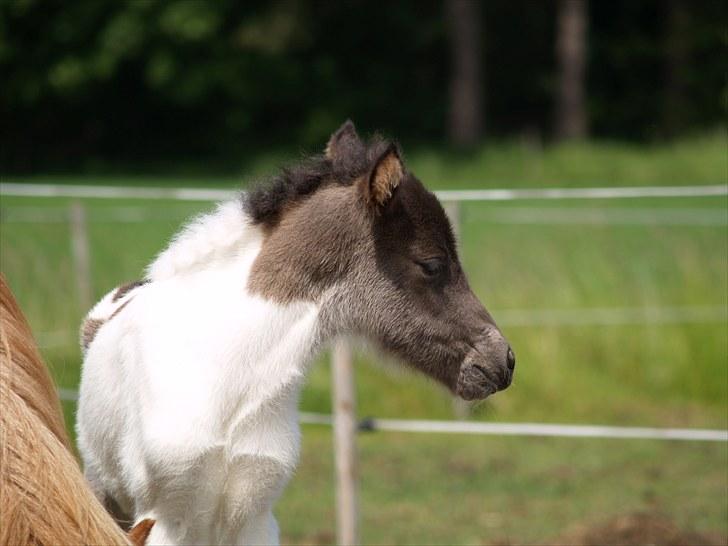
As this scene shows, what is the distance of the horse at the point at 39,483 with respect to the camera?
2396 millimetres

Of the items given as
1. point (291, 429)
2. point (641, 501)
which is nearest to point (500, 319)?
point (641, 501)

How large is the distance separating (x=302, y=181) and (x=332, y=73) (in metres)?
30.1

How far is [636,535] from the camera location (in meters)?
6.00

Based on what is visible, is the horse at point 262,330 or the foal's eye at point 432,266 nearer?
the horse at point 262,330

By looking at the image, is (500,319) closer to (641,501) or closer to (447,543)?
(641,501)

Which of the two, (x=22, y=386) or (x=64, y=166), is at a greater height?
(x=22, y=386)

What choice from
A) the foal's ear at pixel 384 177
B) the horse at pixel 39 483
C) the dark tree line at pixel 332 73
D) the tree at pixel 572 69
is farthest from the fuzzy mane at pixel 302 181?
the tree at pixel 572 69

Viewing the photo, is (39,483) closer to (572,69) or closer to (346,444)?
(346,444)

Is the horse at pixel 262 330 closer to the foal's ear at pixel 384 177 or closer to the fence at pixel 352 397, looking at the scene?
the foal's ear at pixel 384 177

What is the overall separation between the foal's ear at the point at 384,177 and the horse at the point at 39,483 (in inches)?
52.8

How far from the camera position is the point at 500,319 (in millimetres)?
9719

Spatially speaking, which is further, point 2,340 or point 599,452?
point 599,452

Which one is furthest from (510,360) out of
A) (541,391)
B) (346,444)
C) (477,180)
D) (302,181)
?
(477,180)

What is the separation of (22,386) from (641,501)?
529 cm
